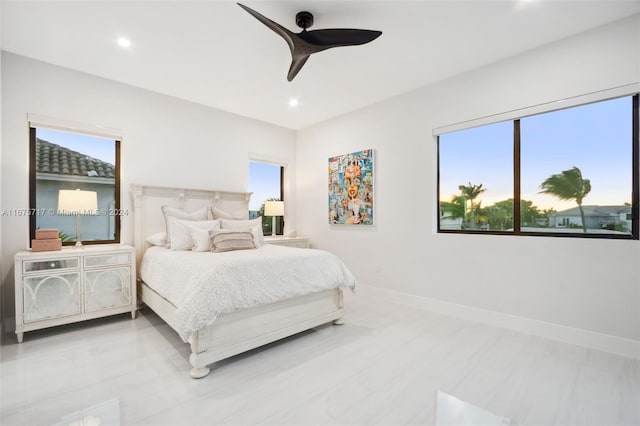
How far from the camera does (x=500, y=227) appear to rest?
314cm

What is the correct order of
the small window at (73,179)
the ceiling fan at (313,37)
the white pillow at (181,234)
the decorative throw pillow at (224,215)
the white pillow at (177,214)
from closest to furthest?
1. the ceiling fan at (313,37)
2. the small window at (73,179)
3. the white pillow at (181,234)
4. the white pillow at (177,214)
5. the decorative throw pillow at (224,215)

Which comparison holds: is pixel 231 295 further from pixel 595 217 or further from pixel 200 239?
pixel 595 217

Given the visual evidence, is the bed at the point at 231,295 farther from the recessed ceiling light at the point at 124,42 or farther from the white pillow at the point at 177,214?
the recessed ceiling light at the point at 124,42

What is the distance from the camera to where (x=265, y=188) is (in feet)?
16.7

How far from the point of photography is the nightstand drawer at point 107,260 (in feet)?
9.54

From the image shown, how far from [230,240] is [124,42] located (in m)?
2.10

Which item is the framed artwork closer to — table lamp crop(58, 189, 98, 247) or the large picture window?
the large picture window

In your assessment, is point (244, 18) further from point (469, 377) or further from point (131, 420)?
point (469, 377)

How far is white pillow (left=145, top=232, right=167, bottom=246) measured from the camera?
11.5 feet

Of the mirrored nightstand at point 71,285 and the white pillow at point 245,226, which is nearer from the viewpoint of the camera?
the mirrored nightstand at point 71,285

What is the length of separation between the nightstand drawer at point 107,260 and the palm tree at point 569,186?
170 inches

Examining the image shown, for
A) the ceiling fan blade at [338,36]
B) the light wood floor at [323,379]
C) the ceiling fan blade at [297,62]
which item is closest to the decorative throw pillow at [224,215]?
the light wood floor at [323,379]

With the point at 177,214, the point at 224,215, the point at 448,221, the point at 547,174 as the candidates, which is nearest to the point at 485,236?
the point at 448,221

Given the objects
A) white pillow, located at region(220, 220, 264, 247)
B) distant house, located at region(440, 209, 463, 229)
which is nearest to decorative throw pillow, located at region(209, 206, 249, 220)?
white pillow, located at region(220, 220, 264, 247)
